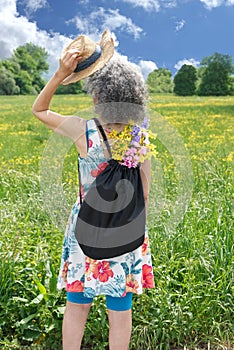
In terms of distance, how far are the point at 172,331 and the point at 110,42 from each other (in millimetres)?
1562

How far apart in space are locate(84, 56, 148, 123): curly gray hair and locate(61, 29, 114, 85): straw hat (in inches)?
1.2

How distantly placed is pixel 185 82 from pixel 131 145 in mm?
34265

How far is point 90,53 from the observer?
221cm

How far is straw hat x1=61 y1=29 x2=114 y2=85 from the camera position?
220 cm

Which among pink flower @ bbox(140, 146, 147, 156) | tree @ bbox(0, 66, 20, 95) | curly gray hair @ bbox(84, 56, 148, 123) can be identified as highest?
tree @ bbox(0, 66, 20, 95)

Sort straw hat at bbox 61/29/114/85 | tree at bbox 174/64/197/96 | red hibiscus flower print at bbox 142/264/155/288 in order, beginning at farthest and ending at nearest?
tree at bbox 174/64/197/96 < red hibiscus flower print at bbox 142/264/155/288 < straw hat at bbox 61/29/114/85

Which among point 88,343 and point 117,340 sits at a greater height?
point 117,340

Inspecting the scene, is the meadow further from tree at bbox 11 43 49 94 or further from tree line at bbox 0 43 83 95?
tree at bbox 11 43 49 94

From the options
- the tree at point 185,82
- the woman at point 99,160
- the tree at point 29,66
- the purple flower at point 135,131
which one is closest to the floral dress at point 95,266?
the woman at point 99,160

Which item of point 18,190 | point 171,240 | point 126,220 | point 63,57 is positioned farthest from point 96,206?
point 18,190

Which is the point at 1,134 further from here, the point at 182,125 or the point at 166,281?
the point at 166,281

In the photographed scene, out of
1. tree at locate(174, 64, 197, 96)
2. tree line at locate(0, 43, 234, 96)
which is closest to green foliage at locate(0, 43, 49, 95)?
tree line at locate(0, 43, 234, 96)

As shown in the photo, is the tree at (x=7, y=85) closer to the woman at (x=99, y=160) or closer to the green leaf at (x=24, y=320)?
the green leaf at (x=24, y=320)

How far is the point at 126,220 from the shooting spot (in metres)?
2.25
